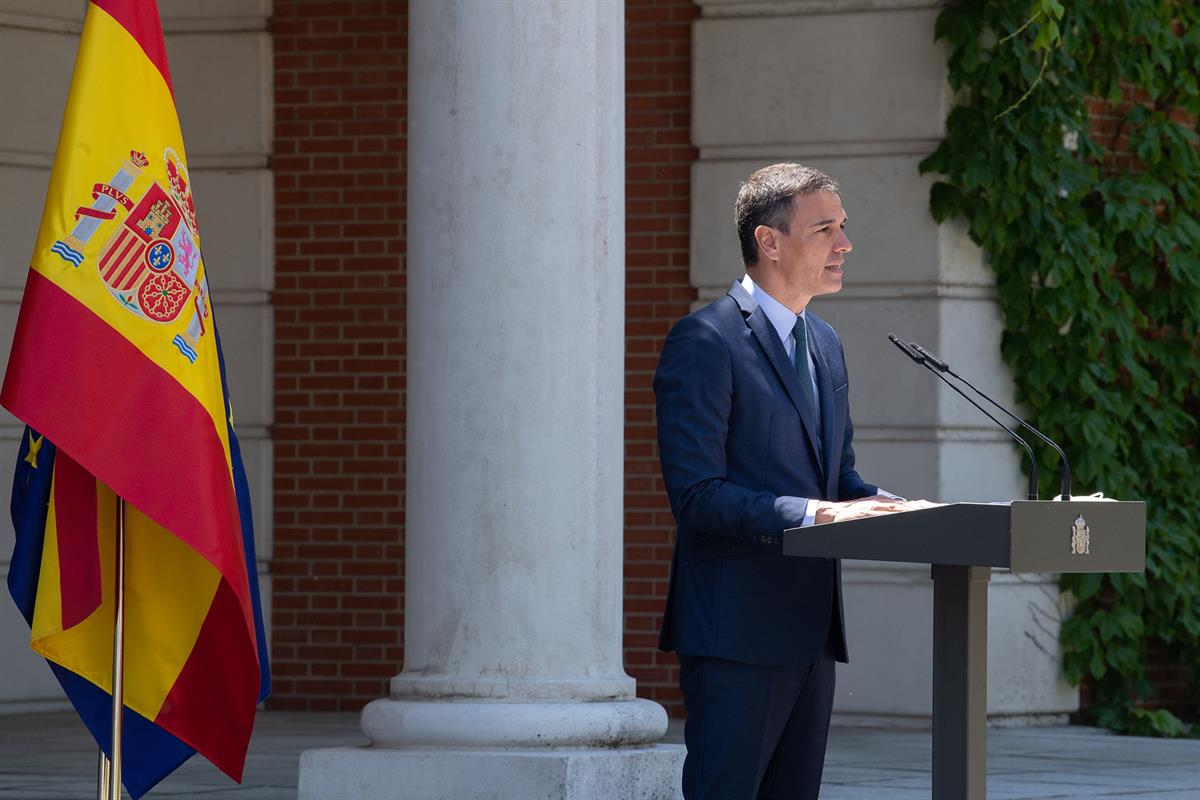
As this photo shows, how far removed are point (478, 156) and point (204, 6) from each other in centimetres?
397

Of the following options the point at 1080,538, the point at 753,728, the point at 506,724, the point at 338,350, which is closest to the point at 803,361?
the point at 753,728

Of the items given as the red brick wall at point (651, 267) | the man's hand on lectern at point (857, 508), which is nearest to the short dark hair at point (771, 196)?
the man's hand on lectern at point (857, 508)

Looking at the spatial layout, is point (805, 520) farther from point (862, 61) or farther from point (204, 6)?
point (204, 6)

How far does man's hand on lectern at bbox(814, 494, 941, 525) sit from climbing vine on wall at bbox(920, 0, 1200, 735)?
4969 mm

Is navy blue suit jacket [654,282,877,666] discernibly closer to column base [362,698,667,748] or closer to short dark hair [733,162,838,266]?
short dark hair [733,162,838,266]

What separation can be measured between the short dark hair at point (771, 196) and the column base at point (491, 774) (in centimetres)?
202

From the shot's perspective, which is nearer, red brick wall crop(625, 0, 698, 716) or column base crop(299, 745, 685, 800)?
column base crop(299, 745, 685, 800)

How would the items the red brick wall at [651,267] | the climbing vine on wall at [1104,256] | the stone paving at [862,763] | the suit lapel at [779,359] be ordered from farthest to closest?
the red brick wall at [651,267]
the climbing vine on wall at [1104,256]
the stone paving at [862,763]
the suit lapel at [779,359]

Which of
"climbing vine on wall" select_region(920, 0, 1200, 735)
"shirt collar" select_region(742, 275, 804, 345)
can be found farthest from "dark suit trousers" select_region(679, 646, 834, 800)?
"climbing vine on wall" select_region(920, 0, 1200, 735)

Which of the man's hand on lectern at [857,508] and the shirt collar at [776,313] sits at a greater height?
the shirt collar at [776,313]

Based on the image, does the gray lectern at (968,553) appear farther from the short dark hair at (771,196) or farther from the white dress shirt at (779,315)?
the short dark hair at (771,196)

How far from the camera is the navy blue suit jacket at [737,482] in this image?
3.88 meters

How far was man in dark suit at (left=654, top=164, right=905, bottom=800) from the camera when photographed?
388cm

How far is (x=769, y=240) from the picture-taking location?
404 centimetres
